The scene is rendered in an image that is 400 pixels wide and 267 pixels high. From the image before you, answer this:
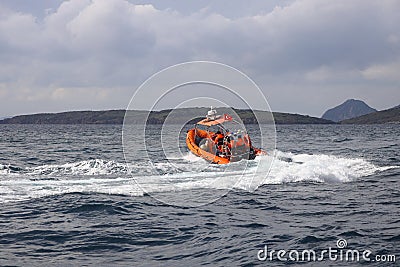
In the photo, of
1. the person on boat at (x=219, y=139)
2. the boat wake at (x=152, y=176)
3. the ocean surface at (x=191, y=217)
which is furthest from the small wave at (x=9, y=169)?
the person on boat at (x=219, y=139)

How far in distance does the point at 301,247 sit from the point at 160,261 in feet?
12.0

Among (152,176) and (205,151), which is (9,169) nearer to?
(152,176)

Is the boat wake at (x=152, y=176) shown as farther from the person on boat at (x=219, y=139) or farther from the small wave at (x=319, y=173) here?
the person on boat at (x=219, y=139)

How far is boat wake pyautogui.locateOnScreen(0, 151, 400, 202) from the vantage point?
1953 cm

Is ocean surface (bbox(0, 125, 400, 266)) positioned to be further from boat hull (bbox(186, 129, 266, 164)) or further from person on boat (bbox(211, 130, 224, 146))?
person on boat (bbox(211, 130, 224, 146))

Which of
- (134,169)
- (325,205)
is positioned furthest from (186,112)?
(325,205)

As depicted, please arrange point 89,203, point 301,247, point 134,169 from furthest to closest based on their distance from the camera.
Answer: point 134,169 → point 89,203 → point 301,247

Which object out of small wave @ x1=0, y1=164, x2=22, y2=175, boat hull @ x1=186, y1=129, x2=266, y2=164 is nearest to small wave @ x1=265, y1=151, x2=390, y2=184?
boat hull @ x1=186, y1=129, x2=266, y2=164

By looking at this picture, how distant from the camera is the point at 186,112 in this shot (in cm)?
2439

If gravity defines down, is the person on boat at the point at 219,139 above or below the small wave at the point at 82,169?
above

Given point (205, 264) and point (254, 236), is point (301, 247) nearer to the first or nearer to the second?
point (254, 236)

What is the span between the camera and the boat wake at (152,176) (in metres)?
19.5

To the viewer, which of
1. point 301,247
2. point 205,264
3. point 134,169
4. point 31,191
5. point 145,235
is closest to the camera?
point 205,264

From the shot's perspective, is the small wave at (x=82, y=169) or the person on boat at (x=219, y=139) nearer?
the small wave at (x=82, y=169)
